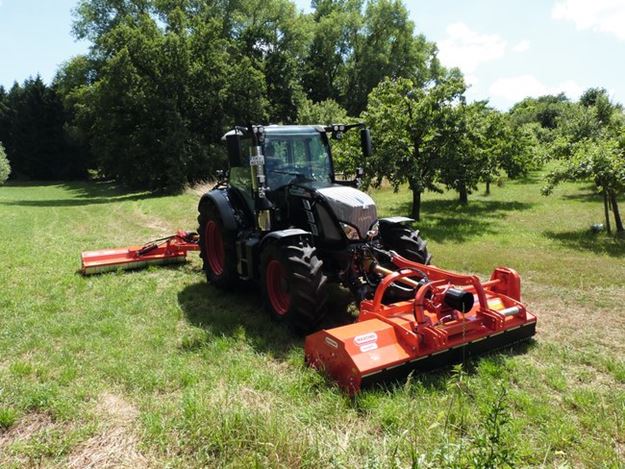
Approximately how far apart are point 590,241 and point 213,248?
9.28m

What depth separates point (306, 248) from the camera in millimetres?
5145

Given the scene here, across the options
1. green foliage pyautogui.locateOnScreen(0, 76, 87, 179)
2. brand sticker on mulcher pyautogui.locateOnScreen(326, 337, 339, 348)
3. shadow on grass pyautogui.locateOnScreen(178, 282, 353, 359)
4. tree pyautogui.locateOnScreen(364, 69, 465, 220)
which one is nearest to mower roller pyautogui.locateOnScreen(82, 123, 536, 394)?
brand sticker on mulcher pyautogui.locateOnScreen(326, 337, 339, 348)

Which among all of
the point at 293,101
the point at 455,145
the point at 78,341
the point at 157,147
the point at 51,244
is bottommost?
the point at 78,341

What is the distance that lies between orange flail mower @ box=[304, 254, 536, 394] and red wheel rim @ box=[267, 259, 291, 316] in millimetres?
1167

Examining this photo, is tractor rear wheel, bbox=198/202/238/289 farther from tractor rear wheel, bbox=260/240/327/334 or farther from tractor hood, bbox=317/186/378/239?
tractor hood, bbox=317/186/378/239

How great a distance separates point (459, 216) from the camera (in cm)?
1614

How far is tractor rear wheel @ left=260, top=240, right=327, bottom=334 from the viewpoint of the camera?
4.95 metres

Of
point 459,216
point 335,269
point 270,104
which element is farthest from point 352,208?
point 270,104

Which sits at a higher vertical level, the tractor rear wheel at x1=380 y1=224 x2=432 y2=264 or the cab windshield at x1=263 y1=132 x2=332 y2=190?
the cab windshield at x1=263 y1=132 x2=332 y2=190

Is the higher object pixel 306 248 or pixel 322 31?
pixel 322 31

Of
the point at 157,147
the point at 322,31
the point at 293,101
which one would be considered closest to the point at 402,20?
the point at 322,31

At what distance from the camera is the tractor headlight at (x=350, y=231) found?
5549 mm

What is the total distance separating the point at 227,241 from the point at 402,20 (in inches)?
1460

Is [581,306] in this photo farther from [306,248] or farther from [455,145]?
[455,145]
